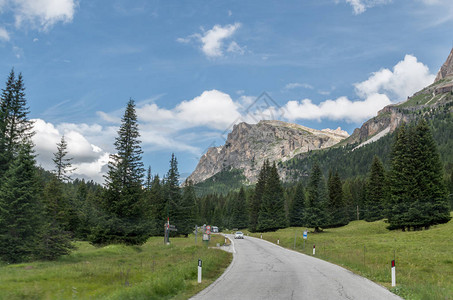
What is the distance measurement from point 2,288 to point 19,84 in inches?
1146

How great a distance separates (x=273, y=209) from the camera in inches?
3041

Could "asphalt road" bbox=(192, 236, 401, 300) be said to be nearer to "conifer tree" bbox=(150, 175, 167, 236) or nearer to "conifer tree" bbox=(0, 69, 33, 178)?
Result: "conifer tree" bbox=(0, 69, 33, 178)

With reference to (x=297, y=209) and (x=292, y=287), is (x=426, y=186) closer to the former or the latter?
(x=292, y=287)

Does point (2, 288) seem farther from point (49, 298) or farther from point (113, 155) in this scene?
point (113, 155)

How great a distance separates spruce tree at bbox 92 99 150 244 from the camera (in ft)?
128

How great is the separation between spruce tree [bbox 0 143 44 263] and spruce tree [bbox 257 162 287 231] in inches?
2182

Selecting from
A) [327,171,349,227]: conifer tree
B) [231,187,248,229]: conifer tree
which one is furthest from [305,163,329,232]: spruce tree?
[231,187,248,229]: conifer tree

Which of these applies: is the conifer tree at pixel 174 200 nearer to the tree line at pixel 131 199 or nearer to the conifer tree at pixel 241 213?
the tree line at pixel 131 199

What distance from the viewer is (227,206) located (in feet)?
457

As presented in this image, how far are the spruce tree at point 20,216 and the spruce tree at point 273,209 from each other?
55.4 meters

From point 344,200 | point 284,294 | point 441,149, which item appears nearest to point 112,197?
point 284,294

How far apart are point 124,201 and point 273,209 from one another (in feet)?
148

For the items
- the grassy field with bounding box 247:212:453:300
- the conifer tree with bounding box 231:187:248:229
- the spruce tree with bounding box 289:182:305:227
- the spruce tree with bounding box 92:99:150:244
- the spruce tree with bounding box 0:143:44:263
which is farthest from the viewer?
the conifer tree with bounding box 231:187:248:229

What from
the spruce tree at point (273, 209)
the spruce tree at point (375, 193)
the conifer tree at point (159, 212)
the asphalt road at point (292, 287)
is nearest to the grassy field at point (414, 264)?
the asphalt road at point (292, 287)
